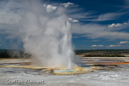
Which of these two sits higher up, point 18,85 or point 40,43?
point 40,43

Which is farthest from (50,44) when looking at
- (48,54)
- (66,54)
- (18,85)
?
(18,85)

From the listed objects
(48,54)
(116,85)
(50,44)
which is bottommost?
(116,85)

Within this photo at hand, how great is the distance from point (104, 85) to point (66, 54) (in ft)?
42.8

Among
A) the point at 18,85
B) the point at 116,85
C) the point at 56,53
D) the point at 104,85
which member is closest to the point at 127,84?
the point at 116,85

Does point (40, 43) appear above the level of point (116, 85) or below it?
above

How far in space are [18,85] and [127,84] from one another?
301 inches

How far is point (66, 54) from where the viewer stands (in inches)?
919

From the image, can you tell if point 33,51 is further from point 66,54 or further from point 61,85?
point 61,85

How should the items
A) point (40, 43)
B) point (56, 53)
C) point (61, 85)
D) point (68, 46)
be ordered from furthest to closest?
point (40, 43)
point (56, 53)
point (68, 46)
point (61, 85)

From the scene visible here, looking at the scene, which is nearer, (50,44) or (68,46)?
(68,46)

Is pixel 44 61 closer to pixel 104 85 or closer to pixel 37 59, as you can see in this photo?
pixel 37 59

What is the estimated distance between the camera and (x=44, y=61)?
25.4m

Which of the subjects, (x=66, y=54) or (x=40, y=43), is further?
(x=40, y=43)

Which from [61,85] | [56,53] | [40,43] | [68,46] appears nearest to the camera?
[61,85]
